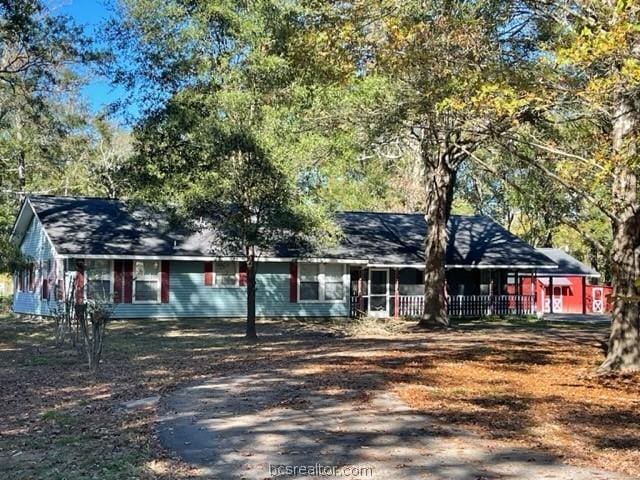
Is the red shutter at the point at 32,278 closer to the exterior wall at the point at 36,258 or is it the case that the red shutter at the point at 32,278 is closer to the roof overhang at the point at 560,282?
the exterior wall at the point at 36,258

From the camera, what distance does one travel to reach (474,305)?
28.2 m

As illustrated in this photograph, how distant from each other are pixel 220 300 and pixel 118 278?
3.71 m

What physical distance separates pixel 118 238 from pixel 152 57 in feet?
32.8

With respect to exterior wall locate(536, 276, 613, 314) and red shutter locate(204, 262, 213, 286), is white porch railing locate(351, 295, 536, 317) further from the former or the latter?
exterior wall locate(536, 276, 613, 314)

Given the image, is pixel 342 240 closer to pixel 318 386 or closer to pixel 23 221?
pixel 23 221

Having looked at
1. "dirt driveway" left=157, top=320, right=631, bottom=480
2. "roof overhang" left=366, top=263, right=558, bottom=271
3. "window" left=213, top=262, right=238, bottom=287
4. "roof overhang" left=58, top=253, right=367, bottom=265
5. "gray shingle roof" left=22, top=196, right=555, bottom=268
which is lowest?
"dirt driveway" left=157, top=320, right=631, bottom=480

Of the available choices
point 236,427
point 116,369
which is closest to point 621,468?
point 236,427

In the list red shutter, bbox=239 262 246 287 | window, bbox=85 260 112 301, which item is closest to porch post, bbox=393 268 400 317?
red shutter, bbox=239 262 246 287

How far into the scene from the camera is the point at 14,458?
594 cm

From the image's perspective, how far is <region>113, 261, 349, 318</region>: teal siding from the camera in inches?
960

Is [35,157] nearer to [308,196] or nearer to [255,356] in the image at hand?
[308,196]

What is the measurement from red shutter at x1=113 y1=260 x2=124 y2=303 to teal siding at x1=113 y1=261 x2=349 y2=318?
0.38 meters

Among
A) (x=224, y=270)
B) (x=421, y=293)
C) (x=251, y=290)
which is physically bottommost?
(x=421, y=293)

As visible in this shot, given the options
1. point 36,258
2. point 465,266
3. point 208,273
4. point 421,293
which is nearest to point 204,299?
point 208,273
